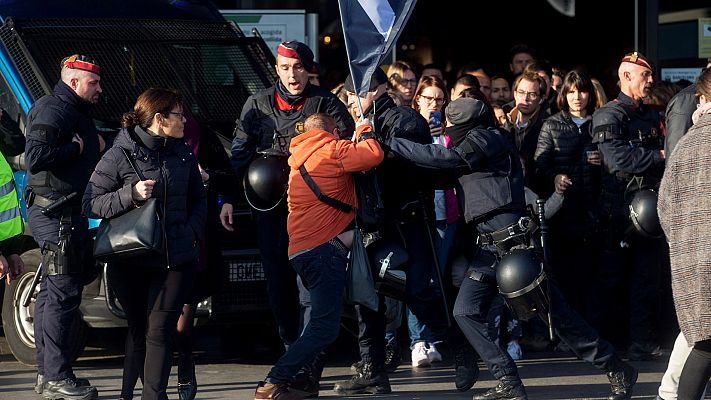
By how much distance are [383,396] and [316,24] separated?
4.41 meters

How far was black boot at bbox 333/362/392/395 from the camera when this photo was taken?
870 cm

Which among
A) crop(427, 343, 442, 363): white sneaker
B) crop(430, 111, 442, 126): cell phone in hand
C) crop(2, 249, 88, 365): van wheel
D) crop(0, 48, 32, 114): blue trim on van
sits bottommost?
crop(427, 343, 442, 363): white sneaker

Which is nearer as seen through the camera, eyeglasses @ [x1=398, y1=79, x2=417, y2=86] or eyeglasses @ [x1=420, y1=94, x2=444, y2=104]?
eyeglasses @ [x1=420, y1=94, x2=444, y2=104]

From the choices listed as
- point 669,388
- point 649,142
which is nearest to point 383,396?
point 669,388

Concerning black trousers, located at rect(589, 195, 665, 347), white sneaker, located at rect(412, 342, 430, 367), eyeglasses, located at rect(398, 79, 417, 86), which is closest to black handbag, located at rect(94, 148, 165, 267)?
white sneaker, located at rect(412, 342, 430, 367)

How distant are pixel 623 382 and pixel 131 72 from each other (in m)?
3.95

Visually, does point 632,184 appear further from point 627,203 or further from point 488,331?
point 488,331

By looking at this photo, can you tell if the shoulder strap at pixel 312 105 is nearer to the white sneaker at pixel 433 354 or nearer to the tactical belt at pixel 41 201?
the tactical belt at pixel 41 201

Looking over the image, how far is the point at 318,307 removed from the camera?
7.99m

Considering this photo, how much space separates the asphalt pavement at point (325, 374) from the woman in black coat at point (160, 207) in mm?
1158

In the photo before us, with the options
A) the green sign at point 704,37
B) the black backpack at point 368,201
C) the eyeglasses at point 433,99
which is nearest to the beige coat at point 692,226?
the black backpack at point 368,201

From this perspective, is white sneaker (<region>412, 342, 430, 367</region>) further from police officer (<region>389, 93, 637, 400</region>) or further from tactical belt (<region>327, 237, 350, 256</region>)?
tactical belt (<region>327, 237, 350, 256</region>)

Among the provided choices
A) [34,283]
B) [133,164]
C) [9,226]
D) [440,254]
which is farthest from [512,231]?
[34,283]

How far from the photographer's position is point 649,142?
9.88 meters
